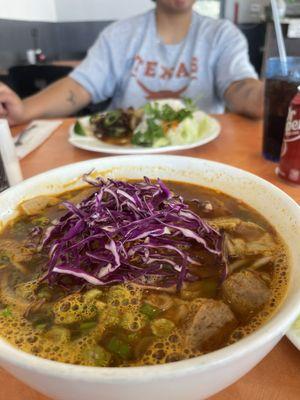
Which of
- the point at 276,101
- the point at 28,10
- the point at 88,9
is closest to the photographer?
the point at 276,101

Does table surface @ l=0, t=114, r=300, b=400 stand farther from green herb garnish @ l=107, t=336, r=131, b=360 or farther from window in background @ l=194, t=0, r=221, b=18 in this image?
window in background @ l=194, t=0, r=221, b=18

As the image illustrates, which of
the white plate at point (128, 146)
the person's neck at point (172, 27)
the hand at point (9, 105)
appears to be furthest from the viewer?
the person's neck at point (172, 27)

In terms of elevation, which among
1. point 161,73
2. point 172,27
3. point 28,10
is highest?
point 28,10

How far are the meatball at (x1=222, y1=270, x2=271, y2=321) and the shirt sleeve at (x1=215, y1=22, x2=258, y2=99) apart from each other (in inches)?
81.3

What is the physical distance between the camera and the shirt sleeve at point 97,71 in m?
2.68

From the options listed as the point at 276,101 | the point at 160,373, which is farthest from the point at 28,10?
the point at 160,373

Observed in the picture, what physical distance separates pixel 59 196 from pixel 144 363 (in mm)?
647

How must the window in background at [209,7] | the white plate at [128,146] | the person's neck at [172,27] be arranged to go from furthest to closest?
the window in background at [209,7]
the person's neck at [172,27]
the white plate at [128,146]

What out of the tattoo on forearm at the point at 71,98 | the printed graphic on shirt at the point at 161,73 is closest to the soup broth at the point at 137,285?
the tattoo on forearm at the point at 71,98

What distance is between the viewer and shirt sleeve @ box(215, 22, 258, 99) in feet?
8.25

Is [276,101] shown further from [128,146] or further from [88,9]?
[88,9]

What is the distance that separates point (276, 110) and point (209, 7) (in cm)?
578

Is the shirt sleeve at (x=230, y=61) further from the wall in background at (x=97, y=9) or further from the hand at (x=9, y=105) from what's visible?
the wall in background at (x=97, y=9)

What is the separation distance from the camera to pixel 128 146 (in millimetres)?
1738
